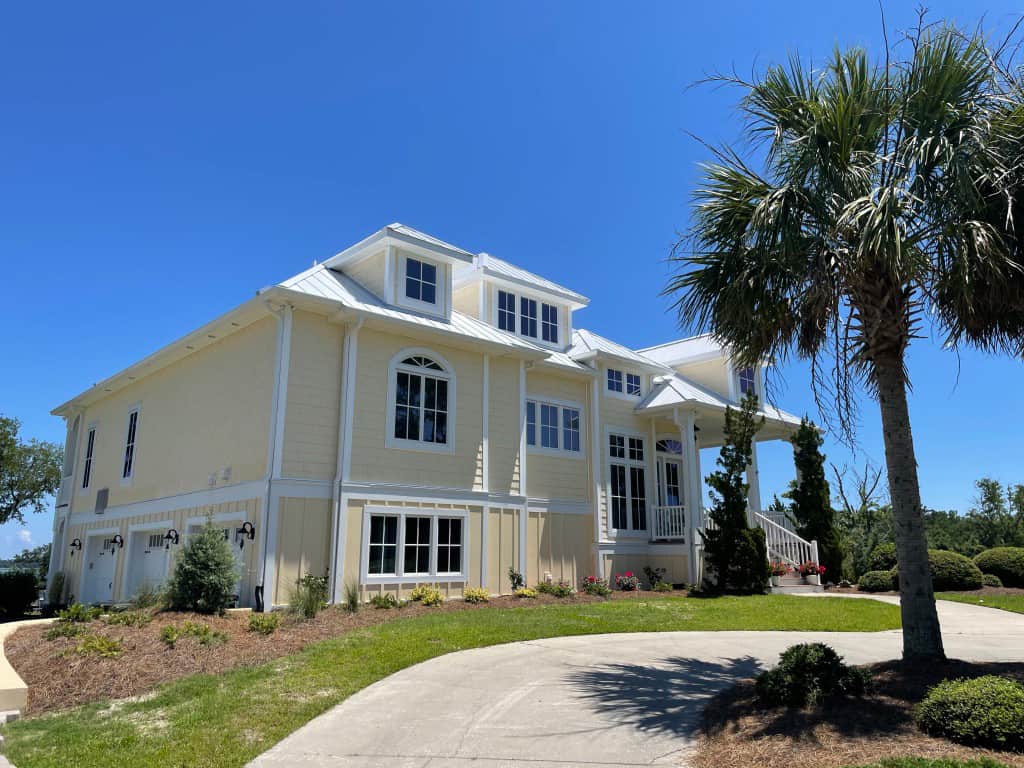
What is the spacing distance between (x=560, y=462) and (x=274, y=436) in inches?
324

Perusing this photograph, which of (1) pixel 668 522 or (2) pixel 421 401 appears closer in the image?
(2) pixel 421 401

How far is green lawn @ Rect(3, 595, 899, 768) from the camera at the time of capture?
6.31 meters

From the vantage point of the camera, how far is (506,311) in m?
20.5

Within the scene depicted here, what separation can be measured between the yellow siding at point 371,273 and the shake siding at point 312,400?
6.47 feet

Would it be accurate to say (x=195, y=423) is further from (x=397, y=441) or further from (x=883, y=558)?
(x=883, y=558)

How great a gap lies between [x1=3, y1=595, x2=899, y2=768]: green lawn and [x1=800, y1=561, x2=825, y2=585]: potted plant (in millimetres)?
Result: 6456

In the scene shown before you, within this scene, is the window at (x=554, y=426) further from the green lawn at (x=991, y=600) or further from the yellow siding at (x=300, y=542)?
the green lawn at (x=991, y=600)

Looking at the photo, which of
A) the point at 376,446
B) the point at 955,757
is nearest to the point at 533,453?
the point at 376,446

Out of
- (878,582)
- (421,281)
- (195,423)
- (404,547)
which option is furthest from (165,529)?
(878,582)

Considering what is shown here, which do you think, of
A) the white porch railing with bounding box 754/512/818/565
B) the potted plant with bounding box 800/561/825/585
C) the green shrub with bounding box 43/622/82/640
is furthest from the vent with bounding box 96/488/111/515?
the potted plant with bounding box 800/561/825/585

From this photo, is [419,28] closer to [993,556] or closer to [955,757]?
[955,757]

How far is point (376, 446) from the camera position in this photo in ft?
50.2

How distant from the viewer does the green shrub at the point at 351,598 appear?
13.5 meters

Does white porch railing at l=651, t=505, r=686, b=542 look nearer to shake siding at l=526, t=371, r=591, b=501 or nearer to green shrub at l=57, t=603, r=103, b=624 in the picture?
shake siding at l=526, t=371, r=591, b=501
